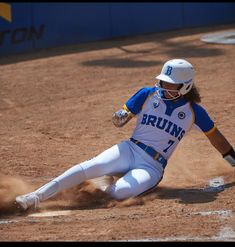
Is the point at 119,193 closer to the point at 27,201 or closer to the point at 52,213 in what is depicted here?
the point at 52,213

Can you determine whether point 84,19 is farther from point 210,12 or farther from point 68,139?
point 68,139

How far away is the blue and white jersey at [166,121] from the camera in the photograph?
261 inches

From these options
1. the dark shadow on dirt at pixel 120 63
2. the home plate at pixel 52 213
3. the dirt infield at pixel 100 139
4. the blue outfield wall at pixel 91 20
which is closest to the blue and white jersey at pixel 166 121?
the dirt infield at pixel 100 139

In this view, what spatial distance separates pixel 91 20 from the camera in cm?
1683

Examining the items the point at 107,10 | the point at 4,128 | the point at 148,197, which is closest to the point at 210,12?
the point at 107,10

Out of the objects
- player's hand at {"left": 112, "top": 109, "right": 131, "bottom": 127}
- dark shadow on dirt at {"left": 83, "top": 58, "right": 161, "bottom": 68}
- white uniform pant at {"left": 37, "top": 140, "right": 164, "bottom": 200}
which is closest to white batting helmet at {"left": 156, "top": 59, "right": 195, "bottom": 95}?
player's hand at {"left": 112, "top": 109, "right": 131, "bottom": 127}

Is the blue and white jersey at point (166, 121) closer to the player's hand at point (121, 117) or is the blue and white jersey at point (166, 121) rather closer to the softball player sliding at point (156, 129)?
the softball player sliding at point (156, 129)

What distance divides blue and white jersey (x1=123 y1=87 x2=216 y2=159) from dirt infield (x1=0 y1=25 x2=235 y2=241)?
0.53m

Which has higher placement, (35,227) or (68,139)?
(35,227)

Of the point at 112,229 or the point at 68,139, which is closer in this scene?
the point at 112,229

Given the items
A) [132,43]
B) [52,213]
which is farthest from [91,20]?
[52,213]

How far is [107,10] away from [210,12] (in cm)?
279

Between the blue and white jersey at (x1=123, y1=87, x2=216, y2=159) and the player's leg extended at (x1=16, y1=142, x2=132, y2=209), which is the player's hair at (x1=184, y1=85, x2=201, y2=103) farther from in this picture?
the player's leg extended at (x1=16, y1=142, x2=132, y2=209)

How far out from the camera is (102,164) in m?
6.44
